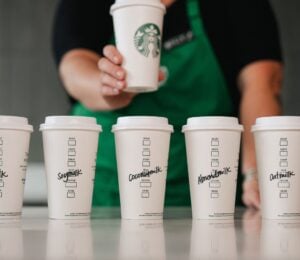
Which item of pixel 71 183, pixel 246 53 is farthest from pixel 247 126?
pixel 71 183

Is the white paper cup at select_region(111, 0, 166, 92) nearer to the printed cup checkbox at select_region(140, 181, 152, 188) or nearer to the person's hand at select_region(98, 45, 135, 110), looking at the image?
the person's hand at select_region(98, 45, 135, 110)

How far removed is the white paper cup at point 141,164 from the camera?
0.95m

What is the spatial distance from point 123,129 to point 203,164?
0.14m

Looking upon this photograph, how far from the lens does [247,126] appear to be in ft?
5.12

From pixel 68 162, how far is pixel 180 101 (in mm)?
785

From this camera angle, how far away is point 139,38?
3.59 ft

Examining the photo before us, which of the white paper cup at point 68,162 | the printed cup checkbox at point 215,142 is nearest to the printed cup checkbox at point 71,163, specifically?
the white paper cup at point 68,162

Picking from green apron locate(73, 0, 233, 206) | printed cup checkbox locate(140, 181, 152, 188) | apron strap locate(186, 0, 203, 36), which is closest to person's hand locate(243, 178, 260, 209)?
green apron locate(73, 0, 233, 206)

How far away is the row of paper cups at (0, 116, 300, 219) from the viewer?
94 cm

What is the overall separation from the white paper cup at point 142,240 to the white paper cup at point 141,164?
0.03 m

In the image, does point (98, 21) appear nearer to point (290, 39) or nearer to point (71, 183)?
point (71, 183)

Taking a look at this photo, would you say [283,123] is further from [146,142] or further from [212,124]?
[146,142]

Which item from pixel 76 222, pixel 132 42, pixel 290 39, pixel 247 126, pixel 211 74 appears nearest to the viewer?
pixel 76 222

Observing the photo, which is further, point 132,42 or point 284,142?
point 132,42
